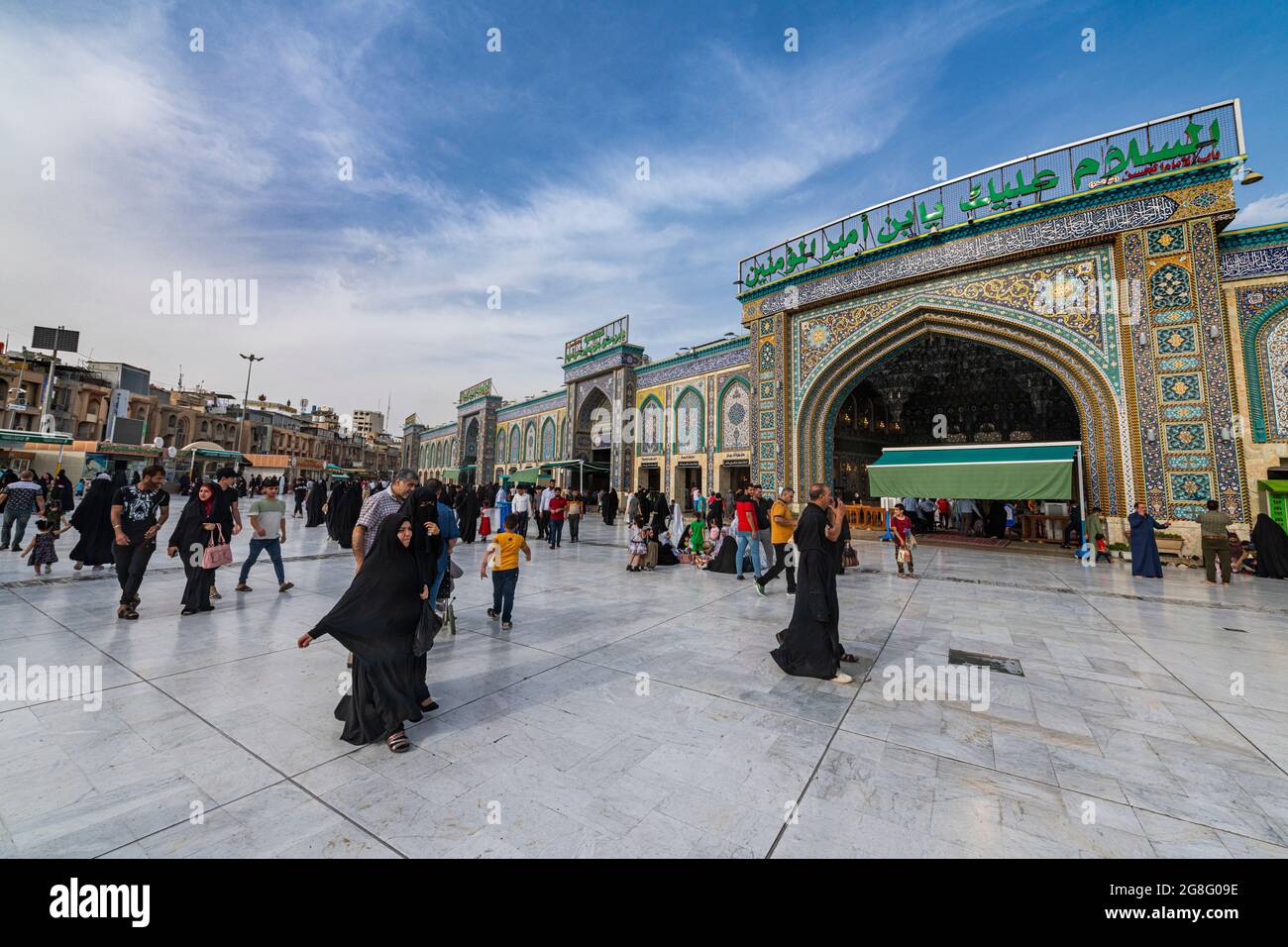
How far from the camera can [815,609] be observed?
12.4 feet

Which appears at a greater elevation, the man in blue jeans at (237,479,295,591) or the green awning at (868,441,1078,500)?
the green awning at (868,441,1078,500)

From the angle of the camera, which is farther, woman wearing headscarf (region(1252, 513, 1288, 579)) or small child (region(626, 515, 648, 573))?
woman wearing headscarf (region(1252, 513, 1288, 579))

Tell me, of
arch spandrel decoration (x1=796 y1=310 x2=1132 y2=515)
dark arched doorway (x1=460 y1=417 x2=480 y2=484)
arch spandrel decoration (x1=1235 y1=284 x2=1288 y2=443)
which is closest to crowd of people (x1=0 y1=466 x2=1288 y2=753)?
arch spandrel decoration (x1=796 y1=310 x2=1132 y2=515)

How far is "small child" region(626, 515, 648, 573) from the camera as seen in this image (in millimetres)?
8414

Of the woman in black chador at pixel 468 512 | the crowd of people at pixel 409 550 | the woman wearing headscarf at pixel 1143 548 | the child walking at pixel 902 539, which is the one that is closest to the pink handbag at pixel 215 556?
the crowd of people at pixel 409 550

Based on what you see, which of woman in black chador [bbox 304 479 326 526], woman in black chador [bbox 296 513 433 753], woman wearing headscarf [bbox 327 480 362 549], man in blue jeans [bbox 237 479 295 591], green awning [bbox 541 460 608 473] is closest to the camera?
woman in black chador [bbox 296 513 433 753]

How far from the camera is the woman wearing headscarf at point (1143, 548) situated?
28.7ft

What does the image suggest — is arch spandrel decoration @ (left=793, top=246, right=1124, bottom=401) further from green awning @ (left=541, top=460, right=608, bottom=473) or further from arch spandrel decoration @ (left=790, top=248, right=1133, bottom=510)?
green awning @ (left=541, top=460, right=608, bottom=473)

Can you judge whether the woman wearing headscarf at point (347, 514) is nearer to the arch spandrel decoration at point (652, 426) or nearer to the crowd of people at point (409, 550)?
the crowd of people at point (409, 550)

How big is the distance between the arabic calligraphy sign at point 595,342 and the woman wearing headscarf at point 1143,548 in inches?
768

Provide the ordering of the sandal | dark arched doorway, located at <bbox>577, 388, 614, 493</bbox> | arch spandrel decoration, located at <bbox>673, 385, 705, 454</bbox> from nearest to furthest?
the sandal
arch spandrel decoration, located at <bbox>673, 385, 705, 454</bbox>
dark arched doorway, located at <bbox>577, 388, 614, 493</bbox>

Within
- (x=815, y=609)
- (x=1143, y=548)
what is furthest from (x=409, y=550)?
(x=1143, y=548)
